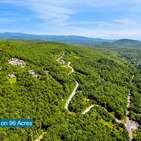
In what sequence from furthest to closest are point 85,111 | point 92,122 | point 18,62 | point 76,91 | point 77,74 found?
point 77,74
point 18,62
point 76,91
point 85,111
point 92,122

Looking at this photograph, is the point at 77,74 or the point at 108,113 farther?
the point at 77,74

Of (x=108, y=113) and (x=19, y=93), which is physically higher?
(x=19, y=93)

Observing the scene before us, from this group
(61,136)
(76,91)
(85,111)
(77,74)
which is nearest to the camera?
(61,136)

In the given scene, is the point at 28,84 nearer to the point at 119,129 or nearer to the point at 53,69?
the point at 53,69

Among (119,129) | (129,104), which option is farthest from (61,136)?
(129,104)

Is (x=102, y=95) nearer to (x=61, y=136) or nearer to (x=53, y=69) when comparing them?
(x=53, y=69)

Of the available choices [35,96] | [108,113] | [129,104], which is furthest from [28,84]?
[129,104]
